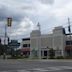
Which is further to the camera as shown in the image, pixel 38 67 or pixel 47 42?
pixel 47 42

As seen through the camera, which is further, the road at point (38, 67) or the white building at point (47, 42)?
the white building at point (47, 42)

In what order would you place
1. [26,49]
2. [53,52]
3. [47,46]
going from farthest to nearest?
1. [26,49]
2. [47,46]
3. [53,52]

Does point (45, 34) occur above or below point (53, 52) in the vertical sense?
Answer: above

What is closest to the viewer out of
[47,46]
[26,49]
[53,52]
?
[53,52]

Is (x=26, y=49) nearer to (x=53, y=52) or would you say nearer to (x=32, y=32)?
(x=32, y=32)

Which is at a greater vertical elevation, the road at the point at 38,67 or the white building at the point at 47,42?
the white building at the point at 47,42

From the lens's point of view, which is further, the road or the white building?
the white building

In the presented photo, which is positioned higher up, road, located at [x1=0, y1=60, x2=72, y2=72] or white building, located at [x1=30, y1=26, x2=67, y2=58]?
white building, located at [x1=30, y1=26, x2=67, y2=58]

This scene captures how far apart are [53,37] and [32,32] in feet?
40.5

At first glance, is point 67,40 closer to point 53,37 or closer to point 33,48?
point 53,37

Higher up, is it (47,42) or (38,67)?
(47,42)

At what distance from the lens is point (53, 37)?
107312 mm

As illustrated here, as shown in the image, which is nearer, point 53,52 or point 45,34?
point 53,52

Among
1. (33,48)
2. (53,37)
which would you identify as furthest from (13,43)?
(53,37)
